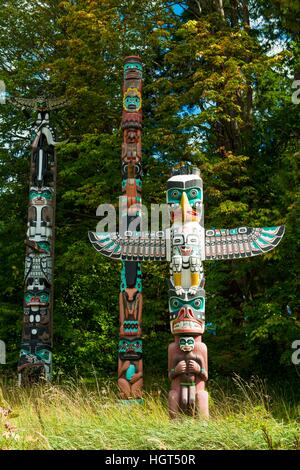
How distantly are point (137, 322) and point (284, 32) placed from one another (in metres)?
9.30

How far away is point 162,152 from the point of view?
1415 centimetres

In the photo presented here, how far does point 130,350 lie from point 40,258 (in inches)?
114

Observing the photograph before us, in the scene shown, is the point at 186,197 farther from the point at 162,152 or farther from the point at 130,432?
the point at 162,152

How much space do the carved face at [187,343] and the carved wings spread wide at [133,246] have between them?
47.9 inches

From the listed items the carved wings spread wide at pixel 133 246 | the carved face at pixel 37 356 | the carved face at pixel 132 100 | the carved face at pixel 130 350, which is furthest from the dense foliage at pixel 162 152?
the carved wings spread wide at pixel 133 246

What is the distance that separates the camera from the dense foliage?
40.3 feet

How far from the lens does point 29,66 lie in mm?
17922

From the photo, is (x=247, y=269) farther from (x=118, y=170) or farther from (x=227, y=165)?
(x=118, y=170)

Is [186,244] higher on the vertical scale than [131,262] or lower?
lower

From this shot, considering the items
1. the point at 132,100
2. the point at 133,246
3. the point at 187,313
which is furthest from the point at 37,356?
the point at 132,100

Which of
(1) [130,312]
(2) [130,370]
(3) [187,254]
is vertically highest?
(3) [187,254]

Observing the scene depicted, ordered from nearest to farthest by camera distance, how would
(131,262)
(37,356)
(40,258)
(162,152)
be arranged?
(131,262) < (37,356) < (40,258) < (162,152)

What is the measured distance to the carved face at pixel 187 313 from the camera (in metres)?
7.54

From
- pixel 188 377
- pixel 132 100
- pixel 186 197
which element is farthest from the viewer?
pixel 132 100
